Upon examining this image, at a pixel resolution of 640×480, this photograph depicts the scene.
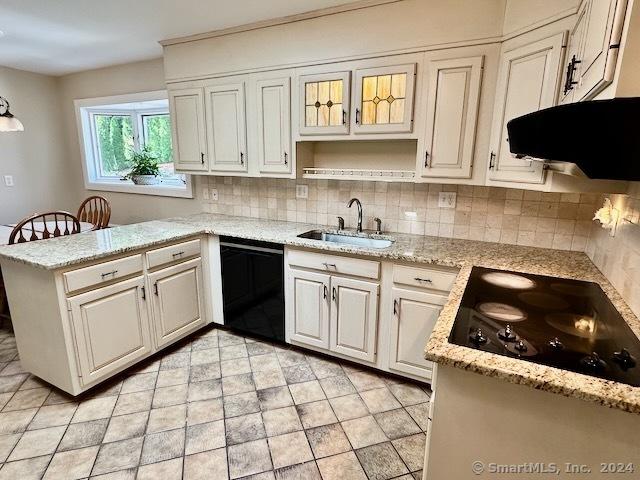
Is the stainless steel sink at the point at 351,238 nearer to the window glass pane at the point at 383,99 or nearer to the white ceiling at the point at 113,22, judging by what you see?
the window glass pane at the point at 383,99

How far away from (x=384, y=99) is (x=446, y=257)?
1.08 m

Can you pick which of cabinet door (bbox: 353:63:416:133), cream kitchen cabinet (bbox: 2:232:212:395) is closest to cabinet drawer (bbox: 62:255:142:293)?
cream kitchen cabinet (bbox: 2:232:212:395)

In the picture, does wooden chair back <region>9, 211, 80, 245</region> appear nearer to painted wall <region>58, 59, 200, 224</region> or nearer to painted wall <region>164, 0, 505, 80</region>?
painted wall <region>58, 59, 200, 224</region>

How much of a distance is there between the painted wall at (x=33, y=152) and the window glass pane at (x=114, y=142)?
1.45 ft

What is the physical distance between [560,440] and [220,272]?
2.39 m

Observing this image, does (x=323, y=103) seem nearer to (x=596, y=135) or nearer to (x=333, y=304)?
(x=333, y=304)

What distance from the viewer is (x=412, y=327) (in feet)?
6.98

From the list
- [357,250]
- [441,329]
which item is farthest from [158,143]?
[441,329]

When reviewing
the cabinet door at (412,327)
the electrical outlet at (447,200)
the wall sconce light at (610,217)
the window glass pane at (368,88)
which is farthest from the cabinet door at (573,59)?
the cabinet door at (412,327)

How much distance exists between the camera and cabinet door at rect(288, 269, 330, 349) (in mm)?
2396

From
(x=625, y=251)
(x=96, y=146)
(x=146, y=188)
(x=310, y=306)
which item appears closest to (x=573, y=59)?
(x=625, y=251)

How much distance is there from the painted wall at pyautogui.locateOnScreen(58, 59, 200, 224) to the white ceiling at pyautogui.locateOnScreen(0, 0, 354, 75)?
23 centimetres

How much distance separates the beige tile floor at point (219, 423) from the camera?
1650 mm

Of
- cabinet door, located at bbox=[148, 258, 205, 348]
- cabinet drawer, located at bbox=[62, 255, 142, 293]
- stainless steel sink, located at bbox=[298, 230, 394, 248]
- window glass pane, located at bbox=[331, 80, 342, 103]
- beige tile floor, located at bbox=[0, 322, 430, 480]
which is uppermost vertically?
window glass pane, located at bbox=[331, 80, 342, 103]
